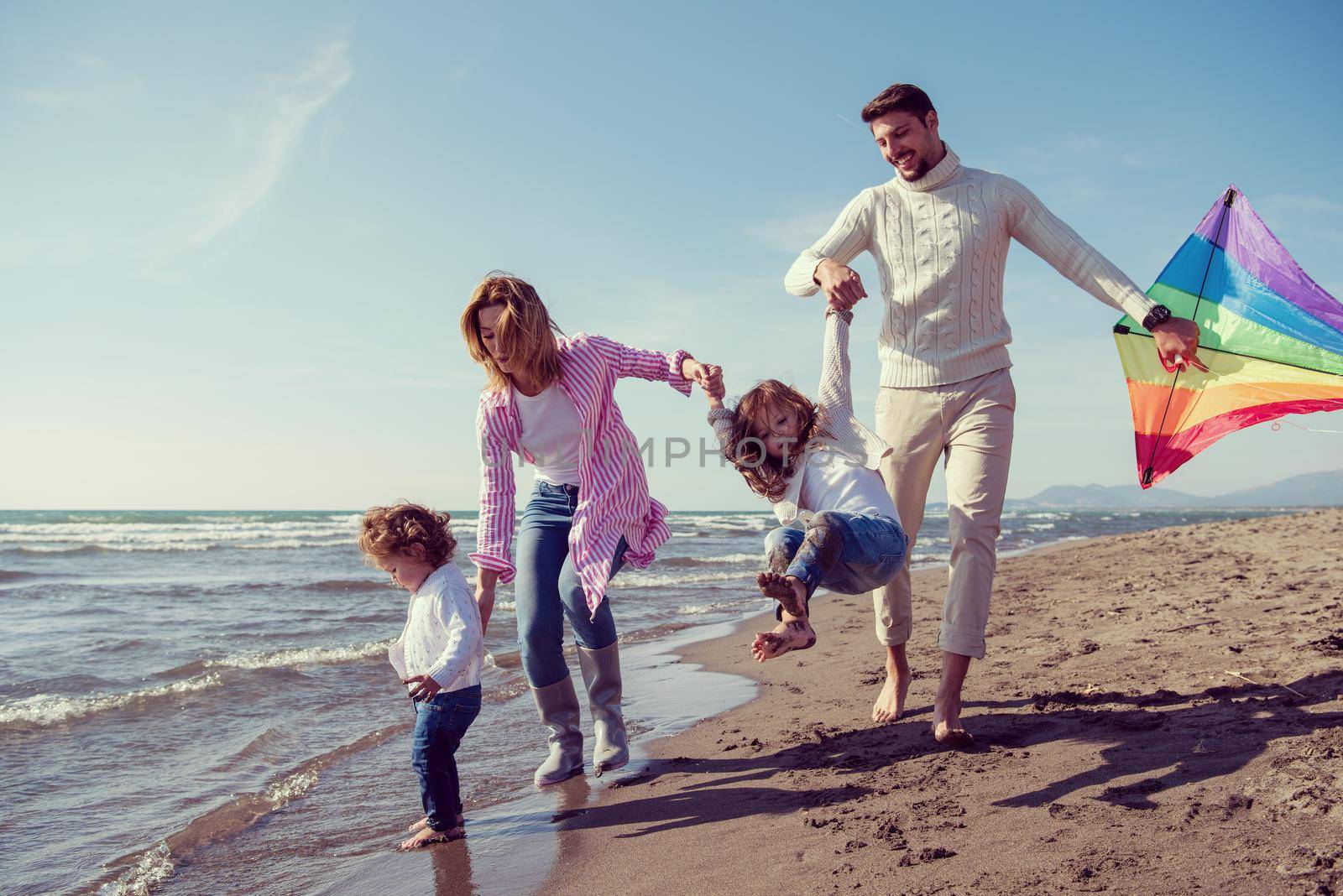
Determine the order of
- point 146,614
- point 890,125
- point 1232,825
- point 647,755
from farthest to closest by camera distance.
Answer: point 146,614 → point 647,755 → point 890,125 → point 1232,825

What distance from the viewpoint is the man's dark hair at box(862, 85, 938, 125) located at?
3.31m

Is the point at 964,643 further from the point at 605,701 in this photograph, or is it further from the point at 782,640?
the point at 605,701

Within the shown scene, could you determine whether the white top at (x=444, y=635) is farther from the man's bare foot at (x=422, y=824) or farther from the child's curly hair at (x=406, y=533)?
the man's bare foot at (x=422, y=824)

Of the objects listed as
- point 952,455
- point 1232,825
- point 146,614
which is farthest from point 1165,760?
point 146,614

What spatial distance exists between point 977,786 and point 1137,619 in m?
3.26

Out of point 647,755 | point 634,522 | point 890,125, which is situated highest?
point 890,125

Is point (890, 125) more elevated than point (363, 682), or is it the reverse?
point (890, 125)

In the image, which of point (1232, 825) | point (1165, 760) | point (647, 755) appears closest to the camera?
point (1232, 825)

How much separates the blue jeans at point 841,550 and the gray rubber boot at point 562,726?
3.97 ft

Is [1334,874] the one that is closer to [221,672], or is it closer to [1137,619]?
[1137,619]

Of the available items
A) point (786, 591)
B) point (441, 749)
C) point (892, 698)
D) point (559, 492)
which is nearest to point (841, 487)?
point (786, 591)

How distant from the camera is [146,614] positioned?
918cm

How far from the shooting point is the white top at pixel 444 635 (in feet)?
9.87

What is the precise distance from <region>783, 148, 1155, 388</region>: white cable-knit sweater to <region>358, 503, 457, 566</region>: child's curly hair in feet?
5.59
